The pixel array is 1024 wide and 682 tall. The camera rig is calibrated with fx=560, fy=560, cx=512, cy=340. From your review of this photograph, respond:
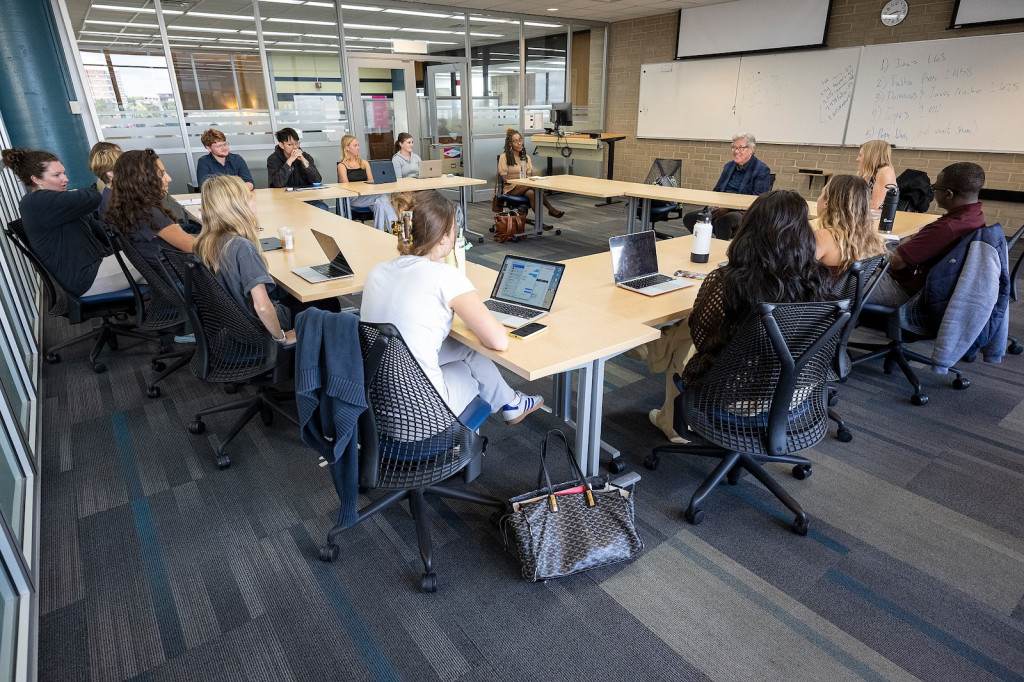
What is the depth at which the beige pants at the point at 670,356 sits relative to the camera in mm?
2379

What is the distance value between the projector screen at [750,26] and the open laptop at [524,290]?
22.3 feet

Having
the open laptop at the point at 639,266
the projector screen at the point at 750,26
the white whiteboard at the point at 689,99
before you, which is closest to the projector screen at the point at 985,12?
the projector screen at the point at 750,26

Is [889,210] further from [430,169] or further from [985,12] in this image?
[430,169]

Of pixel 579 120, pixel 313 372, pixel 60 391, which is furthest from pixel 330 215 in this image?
pixel 579 120

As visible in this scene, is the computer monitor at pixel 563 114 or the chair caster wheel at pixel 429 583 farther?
the computer monitor at pixel 563 114

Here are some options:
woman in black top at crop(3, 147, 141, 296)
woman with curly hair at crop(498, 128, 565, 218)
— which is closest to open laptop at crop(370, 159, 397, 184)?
woman with curly hair at crop(498, 128, 565, 218)

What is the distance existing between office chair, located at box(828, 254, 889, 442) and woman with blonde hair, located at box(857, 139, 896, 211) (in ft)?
5.02

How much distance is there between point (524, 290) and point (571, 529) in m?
0.92

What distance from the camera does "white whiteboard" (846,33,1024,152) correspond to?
18.6 feet

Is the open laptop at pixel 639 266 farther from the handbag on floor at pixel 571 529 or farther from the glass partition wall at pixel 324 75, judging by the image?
the glass partition wall at pixel 324 75

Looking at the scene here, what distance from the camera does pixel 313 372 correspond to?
4.95 ft

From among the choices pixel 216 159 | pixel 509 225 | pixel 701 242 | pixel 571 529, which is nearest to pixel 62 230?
pixel 216 159

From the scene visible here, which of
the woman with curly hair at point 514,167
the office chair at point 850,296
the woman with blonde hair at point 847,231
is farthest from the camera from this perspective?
the woman with curly hair at point 514,167

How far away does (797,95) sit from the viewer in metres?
7.20
